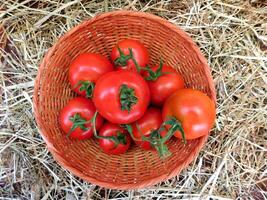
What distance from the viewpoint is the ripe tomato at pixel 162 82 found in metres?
1.37

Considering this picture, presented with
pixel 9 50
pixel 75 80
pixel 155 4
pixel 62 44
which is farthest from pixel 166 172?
pixel 9 50

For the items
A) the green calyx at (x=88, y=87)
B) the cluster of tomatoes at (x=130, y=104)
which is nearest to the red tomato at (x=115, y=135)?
the cluster of tomatoes at (x=130, y=104)

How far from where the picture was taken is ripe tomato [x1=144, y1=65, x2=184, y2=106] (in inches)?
53.8

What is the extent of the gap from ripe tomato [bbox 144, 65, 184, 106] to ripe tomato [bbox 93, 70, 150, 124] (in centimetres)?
8

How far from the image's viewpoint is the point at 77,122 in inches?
52.2

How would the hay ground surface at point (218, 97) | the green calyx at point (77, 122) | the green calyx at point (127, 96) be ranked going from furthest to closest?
the hay ground surface at point (218, 97) → the green calyx at point (77, 122) → the green calyx at point (127, 96)

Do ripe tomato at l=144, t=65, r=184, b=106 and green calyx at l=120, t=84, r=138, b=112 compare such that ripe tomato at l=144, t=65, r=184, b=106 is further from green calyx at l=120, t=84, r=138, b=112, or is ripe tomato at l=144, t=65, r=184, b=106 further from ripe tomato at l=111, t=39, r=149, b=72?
green calyx at l=120, t=84, r=138, b=112

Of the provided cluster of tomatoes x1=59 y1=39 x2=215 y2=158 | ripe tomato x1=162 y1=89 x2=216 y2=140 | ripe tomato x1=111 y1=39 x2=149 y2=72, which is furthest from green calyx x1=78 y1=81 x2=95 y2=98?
ripe tomato x1=162 y1=89 x2=216 y2=140

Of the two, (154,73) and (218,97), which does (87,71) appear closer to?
(154,73)

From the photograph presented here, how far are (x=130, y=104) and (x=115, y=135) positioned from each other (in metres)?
0.19

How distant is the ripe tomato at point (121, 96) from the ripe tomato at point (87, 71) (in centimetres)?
8

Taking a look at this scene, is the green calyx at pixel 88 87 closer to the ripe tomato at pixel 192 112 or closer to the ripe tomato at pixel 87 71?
the ripe tomato at pixel 87 71

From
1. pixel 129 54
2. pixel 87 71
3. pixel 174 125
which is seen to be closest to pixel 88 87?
pixel 87 71

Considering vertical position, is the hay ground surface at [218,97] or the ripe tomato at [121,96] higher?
the ripe tomato at [121,96]
